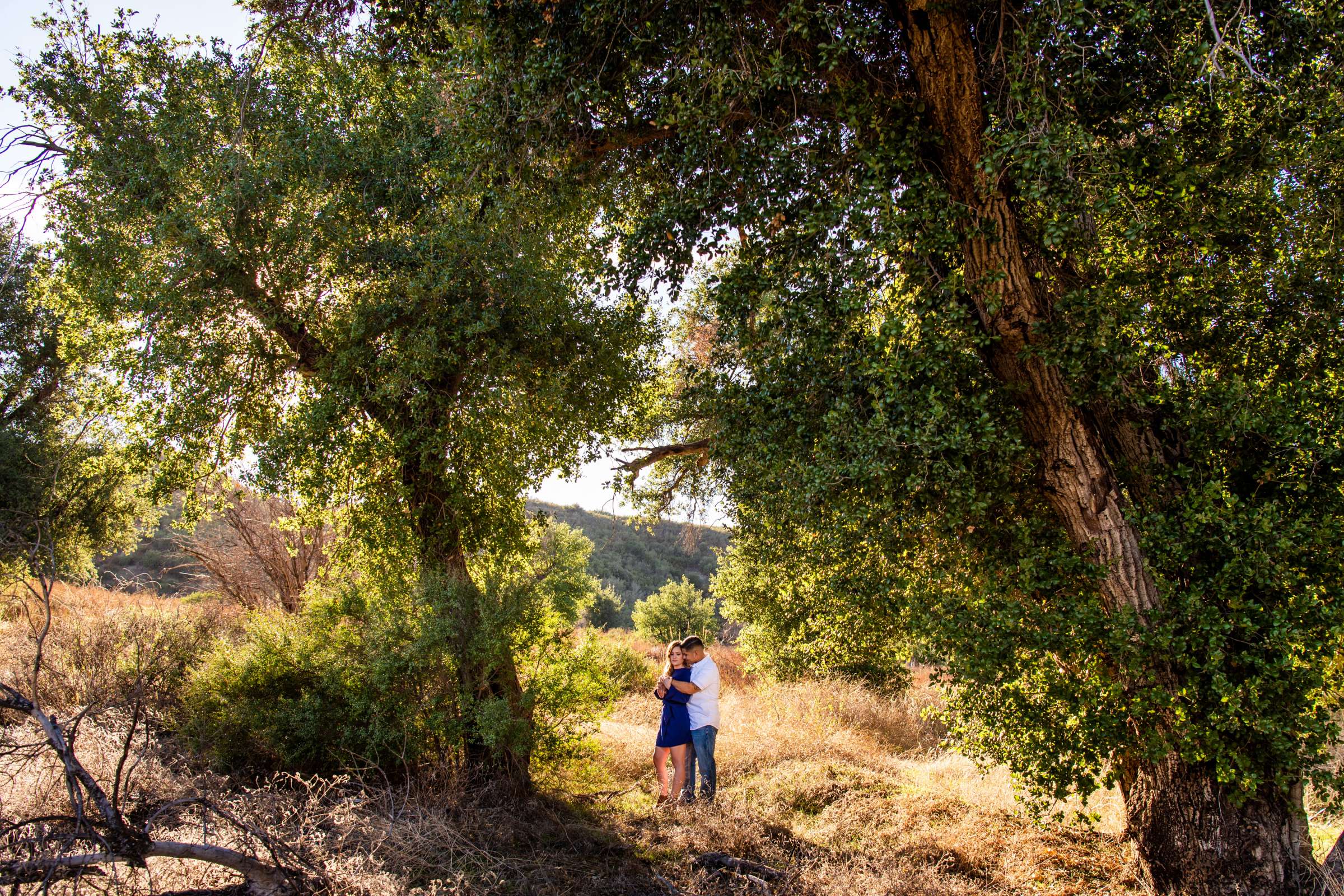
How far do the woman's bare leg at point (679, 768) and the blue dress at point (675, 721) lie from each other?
6 cm

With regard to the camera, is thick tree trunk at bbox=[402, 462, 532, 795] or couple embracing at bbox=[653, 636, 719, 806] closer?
thick tree trunk at bbox=[402, 462, 532, 795]

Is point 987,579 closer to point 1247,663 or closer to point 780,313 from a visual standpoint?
point 1247,663

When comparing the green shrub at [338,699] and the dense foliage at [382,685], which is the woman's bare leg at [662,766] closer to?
the dense foliage at [382,685]

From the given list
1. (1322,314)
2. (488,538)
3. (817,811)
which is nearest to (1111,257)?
(1322,314)

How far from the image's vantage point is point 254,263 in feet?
24.6

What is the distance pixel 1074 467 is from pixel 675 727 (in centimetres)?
464

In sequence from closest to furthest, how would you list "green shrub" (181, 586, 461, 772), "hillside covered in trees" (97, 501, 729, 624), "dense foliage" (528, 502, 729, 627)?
"green shrub" (181, 586, 461, 772) < "hillside covered in trees" (97, 501, 729, 624) < "dense foliage" (528, 502, 729, 627)

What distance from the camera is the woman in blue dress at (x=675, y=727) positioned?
24.8ft

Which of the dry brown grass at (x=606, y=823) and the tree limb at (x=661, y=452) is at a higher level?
the tree limb at (x=661, y=452)

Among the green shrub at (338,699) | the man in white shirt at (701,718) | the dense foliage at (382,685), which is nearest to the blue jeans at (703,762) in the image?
the man in white shirt at (701,718)

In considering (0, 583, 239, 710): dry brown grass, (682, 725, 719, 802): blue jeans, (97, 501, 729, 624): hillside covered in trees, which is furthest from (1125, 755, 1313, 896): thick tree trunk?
(97, 501, 729, 624): hillside covered in trees

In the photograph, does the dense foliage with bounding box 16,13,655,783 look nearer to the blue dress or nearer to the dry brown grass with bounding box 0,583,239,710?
the blue dress

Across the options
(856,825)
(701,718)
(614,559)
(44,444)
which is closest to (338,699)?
(701,718)

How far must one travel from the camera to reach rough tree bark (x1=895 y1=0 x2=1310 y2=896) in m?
5.36
